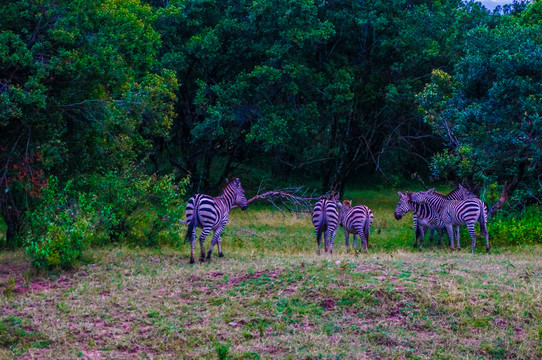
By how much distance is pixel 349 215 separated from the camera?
16953mm

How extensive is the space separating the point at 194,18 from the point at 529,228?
15.7 meters

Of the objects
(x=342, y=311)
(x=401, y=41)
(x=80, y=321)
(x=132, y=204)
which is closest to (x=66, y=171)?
(x=132, y=204)

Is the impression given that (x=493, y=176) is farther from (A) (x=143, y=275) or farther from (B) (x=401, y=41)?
(A) (x=143, y=275)

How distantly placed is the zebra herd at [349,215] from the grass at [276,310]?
116 centimetres

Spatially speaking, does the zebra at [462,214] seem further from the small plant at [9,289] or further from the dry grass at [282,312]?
the small plant at [9,289]

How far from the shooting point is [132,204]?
16250 mm

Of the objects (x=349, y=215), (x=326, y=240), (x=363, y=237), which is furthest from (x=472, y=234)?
(x=326, y=240)

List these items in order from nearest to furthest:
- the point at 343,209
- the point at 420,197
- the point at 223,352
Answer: the point at 223,352, the point at 343,209, the point at 420,197

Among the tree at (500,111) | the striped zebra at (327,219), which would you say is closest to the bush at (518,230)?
the tree at (500,111)

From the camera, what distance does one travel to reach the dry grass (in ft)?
29.6

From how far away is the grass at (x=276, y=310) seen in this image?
29.6 feet

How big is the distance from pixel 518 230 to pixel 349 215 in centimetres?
473

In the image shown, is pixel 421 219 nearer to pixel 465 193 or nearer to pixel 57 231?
pixel 465 193

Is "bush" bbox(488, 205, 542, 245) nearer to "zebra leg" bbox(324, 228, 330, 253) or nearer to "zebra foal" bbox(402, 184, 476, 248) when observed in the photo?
"zebra foal" bbox(402, 184, 476, 248)
